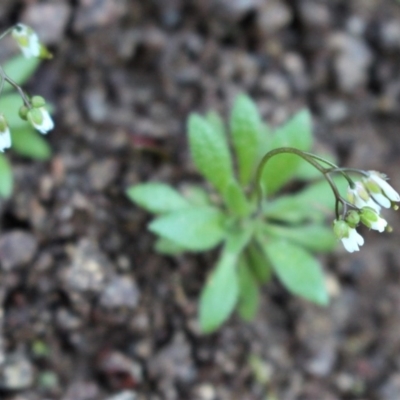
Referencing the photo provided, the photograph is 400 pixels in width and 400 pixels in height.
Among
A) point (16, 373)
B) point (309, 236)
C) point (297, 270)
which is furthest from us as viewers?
point (309, 236)

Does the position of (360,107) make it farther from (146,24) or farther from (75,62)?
(75,62)

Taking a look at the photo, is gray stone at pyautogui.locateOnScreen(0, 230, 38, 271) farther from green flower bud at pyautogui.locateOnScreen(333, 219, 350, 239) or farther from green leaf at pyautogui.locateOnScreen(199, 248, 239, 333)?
green flower bud at pyautogui.locateOnScreen(333, 219, 350, 239)

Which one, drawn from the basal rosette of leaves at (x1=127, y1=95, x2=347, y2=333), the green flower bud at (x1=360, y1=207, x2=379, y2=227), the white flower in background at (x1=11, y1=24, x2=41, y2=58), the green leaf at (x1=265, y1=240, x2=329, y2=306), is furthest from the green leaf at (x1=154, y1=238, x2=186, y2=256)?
the green flower bud at (x1=360, y1=207, x2=379, y2=227)

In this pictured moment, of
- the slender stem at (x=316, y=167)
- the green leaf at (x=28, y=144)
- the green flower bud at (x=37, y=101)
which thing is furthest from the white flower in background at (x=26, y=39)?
the slender stem at (x=316, y=167)

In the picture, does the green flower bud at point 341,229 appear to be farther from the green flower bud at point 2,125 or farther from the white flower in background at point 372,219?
the green flower bud at point 2,125

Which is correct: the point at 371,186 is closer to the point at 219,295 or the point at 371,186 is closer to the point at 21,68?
the point at 219,295

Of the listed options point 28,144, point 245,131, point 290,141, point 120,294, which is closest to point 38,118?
point 28,144

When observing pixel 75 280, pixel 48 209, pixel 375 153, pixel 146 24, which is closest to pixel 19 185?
pixel 48 209
